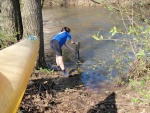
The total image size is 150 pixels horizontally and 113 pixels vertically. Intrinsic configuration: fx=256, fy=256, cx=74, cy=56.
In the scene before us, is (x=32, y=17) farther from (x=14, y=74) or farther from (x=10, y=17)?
(x=14, y=74)

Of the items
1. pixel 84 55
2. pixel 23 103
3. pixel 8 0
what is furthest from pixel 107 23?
pixel 23 103

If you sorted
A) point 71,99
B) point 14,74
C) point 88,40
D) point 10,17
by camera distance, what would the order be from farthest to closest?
point 88,40 < point 10,17 < point 71,99 < point 14,74

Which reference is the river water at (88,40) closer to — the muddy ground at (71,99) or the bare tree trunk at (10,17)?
the muddy ground at (71,99)

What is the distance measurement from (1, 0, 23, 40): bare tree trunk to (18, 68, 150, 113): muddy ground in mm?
2092

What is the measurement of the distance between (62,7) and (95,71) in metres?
18.9

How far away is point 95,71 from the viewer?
344 inches

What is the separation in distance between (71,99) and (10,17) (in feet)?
12.7

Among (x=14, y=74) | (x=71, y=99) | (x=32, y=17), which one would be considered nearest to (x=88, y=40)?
(x=32, y=17)

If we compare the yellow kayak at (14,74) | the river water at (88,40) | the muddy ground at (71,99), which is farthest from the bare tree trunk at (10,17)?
the yellow kayak at (14,74)

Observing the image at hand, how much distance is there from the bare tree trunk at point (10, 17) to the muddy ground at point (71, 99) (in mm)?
2092

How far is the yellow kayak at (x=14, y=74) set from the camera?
A: 9.20 feet

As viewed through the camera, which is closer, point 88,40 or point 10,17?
point 10,17

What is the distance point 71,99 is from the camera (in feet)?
19.9

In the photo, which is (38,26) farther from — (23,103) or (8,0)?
(23,103)
